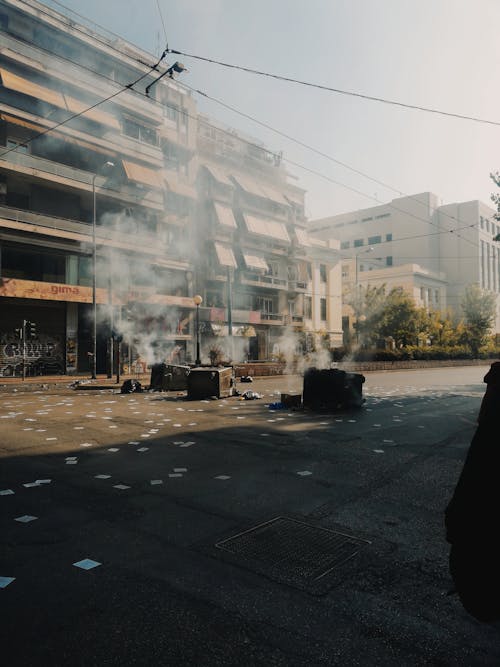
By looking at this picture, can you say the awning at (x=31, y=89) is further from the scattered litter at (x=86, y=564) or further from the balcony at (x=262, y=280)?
the scattered litter at (x=86, y=564)

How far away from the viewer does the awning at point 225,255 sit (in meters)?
36.0

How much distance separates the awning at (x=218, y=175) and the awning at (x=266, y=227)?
3101 millimetres

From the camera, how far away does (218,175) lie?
37.2 meters

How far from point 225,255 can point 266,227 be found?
21.0 ft

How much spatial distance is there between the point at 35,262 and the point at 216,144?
67.0 ft

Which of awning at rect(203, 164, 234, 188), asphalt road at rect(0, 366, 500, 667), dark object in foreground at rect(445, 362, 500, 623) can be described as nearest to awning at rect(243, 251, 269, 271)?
awning at rect(203, 164, 234, 188)

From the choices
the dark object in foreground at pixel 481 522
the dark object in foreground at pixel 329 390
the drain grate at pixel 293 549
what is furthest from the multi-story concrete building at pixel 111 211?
the dark object in foreground at pixel 481 522

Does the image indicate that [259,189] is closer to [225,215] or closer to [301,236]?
[225,215]

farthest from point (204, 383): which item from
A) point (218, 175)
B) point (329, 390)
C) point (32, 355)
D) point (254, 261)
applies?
point (218, 175)

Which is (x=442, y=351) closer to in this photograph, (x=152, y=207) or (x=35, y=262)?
(x=152, y=207)

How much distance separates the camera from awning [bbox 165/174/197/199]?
32250 millimetres

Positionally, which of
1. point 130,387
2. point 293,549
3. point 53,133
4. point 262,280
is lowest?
point 293,549

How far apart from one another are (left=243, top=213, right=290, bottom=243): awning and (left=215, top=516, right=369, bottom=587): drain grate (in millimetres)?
36065

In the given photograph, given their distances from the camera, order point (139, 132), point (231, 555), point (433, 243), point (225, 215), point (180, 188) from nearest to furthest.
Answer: point (231, 555) < point (139, 132) < point (180, 188) < point (225, 215) < point (433, 243)
